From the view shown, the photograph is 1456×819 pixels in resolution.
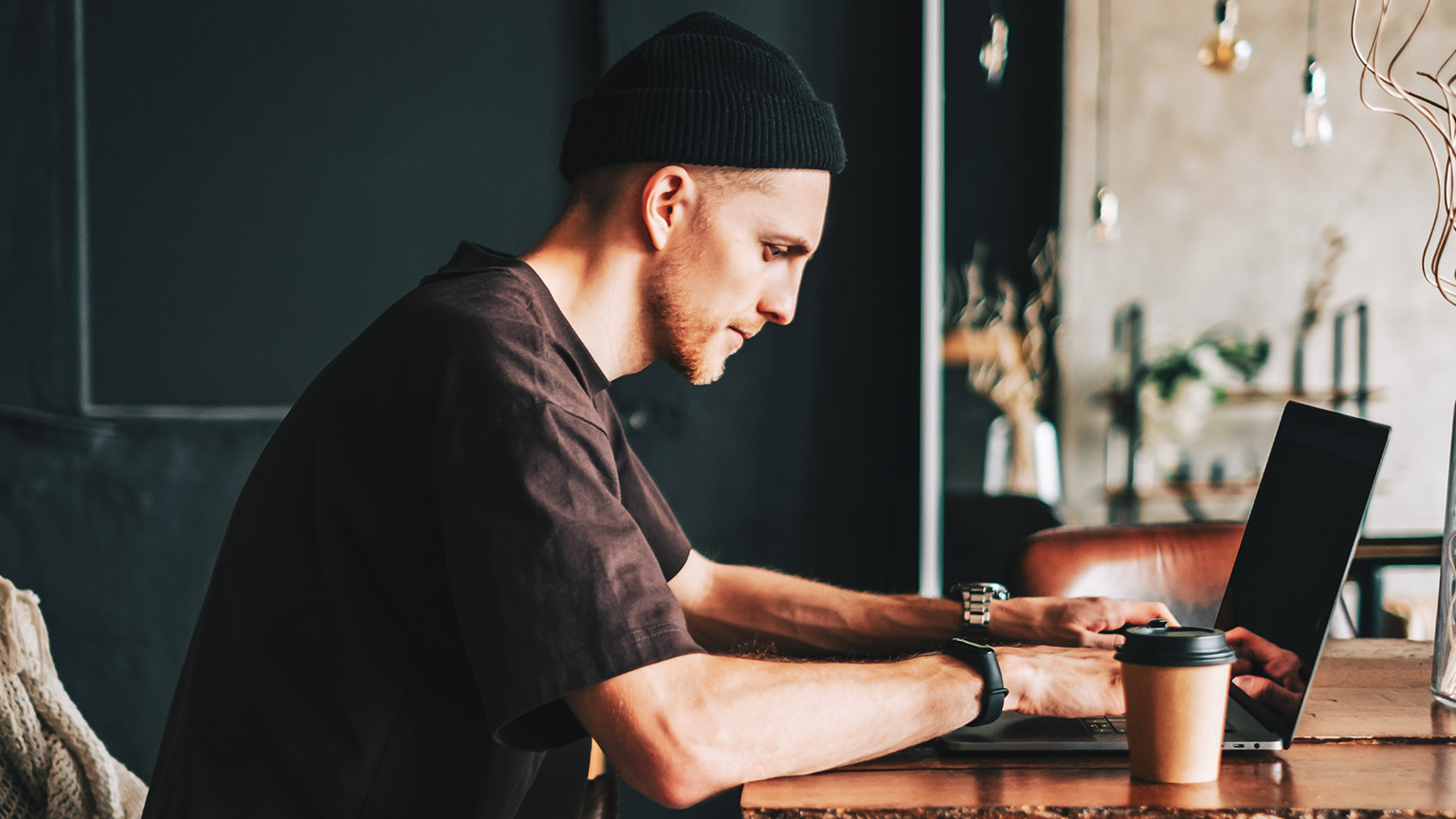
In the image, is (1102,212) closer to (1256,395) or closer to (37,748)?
(1256,395)

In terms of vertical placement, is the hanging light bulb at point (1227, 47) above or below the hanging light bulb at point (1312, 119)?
above

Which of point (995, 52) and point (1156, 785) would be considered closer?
point (1156, 785)

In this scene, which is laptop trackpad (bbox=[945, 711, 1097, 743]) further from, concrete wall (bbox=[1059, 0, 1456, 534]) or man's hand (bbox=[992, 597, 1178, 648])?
concrete wall (bbox=[1059, 0, 1456, 534])

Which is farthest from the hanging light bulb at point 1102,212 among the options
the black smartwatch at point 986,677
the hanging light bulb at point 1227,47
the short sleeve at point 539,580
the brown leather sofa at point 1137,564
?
the short sleeve at point 539,580

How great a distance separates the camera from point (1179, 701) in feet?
3.01

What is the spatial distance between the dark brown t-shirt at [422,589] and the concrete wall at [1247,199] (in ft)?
8.88

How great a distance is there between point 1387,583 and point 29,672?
335 cm

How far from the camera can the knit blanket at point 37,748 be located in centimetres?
117

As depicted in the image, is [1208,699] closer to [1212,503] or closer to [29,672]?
[29,672]

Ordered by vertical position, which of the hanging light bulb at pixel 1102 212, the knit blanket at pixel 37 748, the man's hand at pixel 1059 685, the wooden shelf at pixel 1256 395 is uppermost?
the hanging light bulb at pixel 1102 212

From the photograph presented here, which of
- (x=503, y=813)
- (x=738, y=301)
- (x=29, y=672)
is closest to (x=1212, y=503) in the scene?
(x=738, y=301)

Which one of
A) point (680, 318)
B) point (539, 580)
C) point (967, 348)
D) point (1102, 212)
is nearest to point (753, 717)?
point (539, 580)

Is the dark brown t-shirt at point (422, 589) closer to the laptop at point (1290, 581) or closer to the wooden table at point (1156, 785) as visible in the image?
the wooden table at point (1156, 785)

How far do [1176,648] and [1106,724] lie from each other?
22cm
